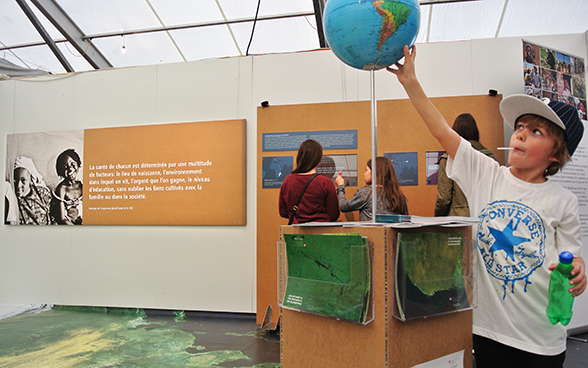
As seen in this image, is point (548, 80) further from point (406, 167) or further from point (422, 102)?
point (422, 102)

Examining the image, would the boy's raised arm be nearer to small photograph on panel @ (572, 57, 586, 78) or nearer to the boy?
the boy

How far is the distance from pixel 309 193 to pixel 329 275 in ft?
5.28

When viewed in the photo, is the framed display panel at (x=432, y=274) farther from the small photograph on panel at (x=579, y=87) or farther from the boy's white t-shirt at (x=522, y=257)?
the small photograph on panel at (x=579, y=87)

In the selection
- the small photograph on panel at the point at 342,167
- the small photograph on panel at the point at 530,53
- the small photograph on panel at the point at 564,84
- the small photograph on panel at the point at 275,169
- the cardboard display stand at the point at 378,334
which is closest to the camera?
the cardboard display stand at the point at 378,334

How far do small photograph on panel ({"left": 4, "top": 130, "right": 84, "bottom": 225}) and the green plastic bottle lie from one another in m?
4.49

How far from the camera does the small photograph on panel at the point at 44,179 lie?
435 cm

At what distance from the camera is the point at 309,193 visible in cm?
266

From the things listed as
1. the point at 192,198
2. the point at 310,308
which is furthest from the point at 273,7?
the point at 310,308

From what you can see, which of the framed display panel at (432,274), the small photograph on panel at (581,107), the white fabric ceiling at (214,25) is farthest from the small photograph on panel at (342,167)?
the white fabric ceiling at (214,25)

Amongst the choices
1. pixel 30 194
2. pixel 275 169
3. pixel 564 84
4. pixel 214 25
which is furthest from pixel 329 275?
pixel 214 25

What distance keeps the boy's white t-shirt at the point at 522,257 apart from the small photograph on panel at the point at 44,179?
4.32 meters

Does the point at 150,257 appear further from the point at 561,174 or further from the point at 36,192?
the point at 561,174

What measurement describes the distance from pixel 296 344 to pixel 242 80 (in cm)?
333

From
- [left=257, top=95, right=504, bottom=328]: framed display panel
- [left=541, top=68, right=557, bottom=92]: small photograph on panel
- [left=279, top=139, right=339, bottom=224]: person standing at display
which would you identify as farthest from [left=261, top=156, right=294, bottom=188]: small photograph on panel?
[left=541, top=68, right=557, bottom=92]: small photograph on panel
